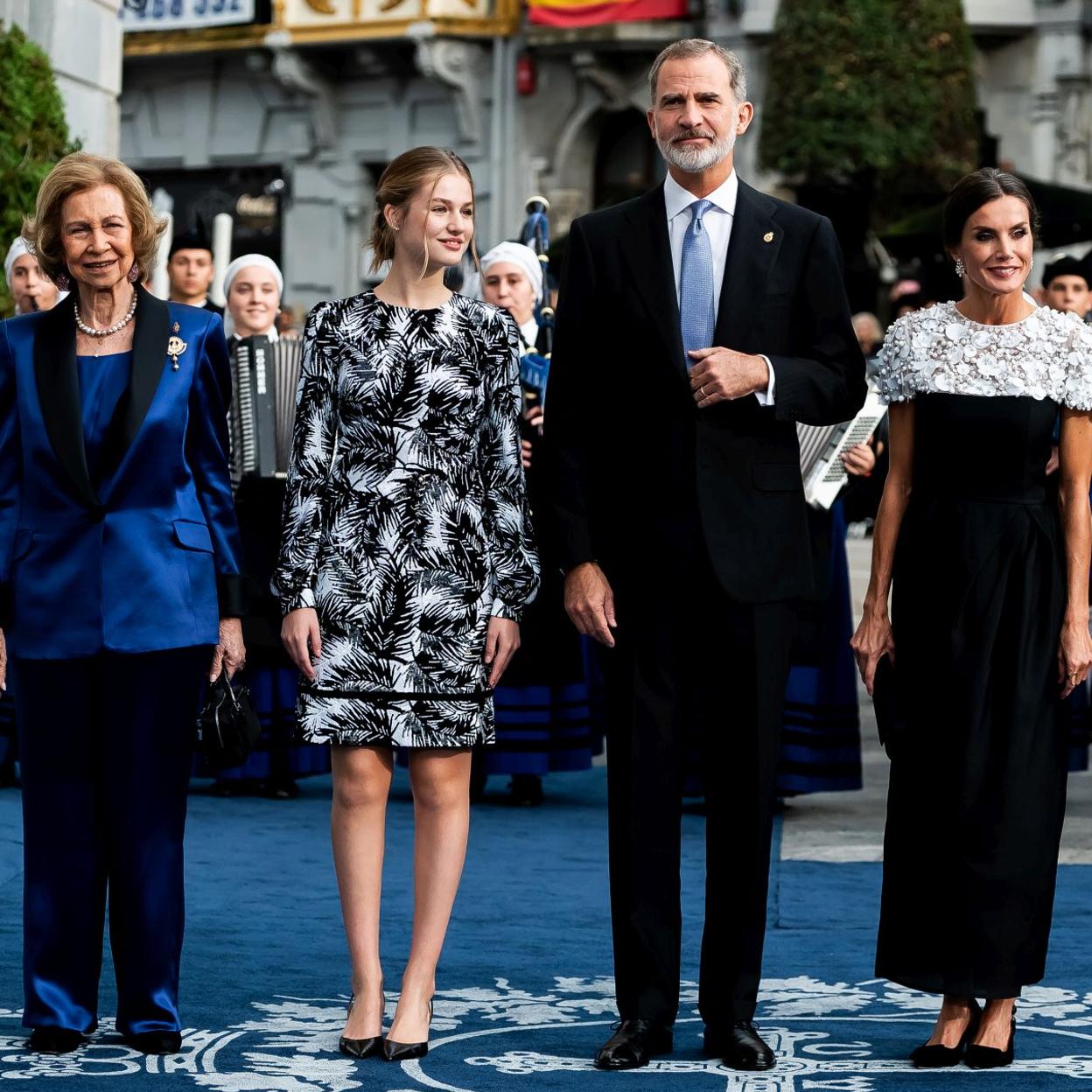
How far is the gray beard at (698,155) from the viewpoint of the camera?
5211mm

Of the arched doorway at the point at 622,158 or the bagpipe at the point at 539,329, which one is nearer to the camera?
the bagpipe at the point at 539,329

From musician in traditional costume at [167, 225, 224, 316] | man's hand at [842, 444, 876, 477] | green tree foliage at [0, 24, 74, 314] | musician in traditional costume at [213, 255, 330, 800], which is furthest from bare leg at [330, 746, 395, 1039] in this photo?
green tree foliage at [0, 24, 74, 314]

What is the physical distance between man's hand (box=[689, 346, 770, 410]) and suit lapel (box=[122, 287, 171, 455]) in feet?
3.74

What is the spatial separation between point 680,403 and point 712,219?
1.37 feet

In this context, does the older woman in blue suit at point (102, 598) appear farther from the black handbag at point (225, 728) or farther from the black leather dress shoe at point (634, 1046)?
the black leather dress shoe at point (634, 1046)

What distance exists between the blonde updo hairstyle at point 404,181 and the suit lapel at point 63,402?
0.68m

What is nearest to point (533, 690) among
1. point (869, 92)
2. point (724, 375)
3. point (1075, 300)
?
point (1075, 300)

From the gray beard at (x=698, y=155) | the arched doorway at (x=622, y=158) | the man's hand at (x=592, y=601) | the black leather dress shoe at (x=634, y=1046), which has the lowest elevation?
the black leather dress shoe at (x=634, y=1046)

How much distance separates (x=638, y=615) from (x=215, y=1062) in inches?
50.6

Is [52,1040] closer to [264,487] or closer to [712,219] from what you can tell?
[712,219]

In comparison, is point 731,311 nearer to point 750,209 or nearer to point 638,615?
point 750,209

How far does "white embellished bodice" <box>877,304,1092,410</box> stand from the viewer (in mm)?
5383

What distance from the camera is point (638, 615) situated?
5.29 m

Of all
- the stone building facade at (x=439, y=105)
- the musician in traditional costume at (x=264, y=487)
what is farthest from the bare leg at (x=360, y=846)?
the stone building facade at (x=439, y=105)
